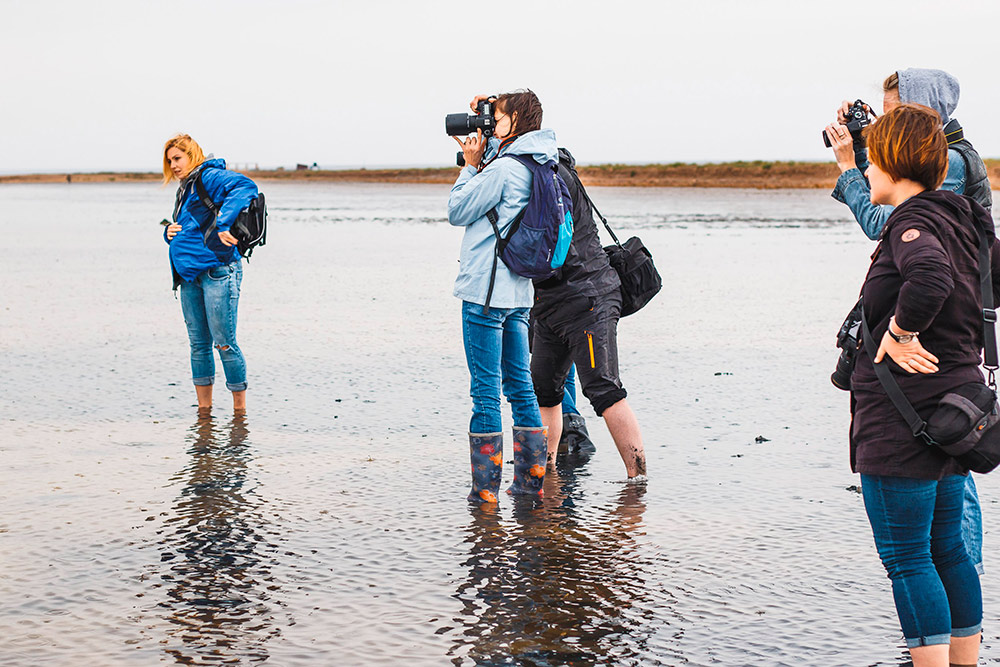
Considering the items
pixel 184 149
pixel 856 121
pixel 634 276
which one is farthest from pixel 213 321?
pixel 856 121

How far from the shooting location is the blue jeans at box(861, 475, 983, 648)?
10.8ft

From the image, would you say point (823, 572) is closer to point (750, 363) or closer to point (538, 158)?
point (538, 158)

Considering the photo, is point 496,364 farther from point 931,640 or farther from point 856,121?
point 931,640

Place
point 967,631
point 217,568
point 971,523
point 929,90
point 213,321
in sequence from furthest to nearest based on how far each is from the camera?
point 213,321 → point 217,568 → point 929,90 → point 971,523 → point 967,631

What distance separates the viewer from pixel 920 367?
10.6 feet

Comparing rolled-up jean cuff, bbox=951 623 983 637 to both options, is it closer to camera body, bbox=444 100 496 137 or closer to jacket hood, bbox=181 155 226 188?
camera body, bbox=444 100 496 137

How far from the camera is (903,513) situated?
10.8ft

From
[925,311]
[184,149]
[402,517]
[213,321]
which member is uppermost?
[184,149]

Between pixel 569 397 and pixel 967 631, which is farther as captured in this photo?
pixel 569 397

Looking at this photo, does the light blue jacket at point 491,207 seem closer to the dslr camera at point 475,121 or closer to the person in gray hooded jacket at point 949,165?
the dslr camera at point 475,121

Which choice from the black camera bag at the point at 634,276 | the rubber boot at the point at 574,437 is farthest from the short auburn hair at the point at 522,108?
the rubber boot at the point at 574,437

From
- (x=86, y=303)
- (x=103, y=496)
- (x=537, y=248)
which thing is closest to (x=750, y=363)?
(x=537, y=248)

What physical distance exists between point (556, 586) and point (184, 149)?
423cm

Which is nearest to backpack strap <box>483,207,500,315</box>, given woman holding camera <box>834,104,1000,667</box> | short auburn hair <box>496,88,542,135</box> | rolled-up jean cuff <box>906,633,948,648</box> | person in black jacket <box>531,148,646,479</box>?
short auburn hair <box>496,88,542,135</box>
